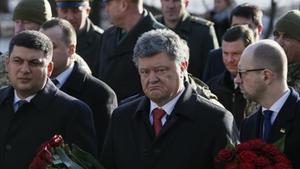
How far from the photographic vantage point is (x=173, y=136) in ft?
22.0

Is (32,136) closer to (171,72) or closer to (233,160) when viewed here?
(171,72)

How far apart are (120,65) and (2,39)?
62.7 feet

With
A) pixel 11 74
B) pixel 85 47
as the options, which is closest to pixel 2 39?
pixel 85 47

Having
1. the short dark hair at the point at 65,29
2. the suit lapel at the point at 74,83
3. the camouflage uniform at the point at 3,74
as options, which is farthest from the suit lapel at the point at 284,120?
the camouflage uniform at the point at 3,74

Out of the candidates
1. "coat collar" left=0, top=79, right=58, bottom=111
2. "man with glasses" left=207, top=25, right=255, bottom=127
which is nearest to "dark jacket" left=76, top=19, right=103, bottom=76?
"man with glasses" left=207, top=25, right=255, bottom=127

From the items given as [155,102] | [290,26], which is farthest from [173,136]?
[290,26]

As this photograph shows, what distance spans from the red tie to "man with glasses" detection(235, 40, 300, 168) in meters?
0.59

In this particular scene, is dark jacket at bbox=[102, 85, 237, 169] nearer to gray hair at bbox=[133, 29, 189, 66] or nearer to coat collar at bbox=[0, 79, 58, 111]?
gray hair at bbox=[133, 29, 189, 66]

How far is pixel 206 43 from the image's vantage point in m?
10.6

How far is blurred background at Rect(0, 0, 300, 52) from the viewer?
578 inches

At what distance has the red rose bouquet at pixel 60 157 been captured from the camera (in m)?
6.62

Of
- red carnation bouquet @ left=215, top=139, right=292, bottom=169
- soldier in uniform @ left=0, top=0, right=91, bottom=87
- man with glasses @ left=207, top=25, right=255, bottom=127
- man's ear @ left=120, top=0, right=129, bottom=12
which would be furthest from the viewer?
soldier in uniform @ left=0, top=0, right=91, bottom=87

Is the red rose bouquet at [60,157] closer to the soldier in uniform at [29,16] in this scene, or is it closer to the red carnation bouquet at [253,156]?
the red carnation bouquet at [253,156]

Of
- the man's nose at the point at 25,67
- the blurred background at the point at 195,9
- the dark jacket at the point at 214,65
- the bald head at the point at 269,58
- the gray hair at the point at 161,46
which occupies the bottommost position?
the blurred background at the point at 195,9
